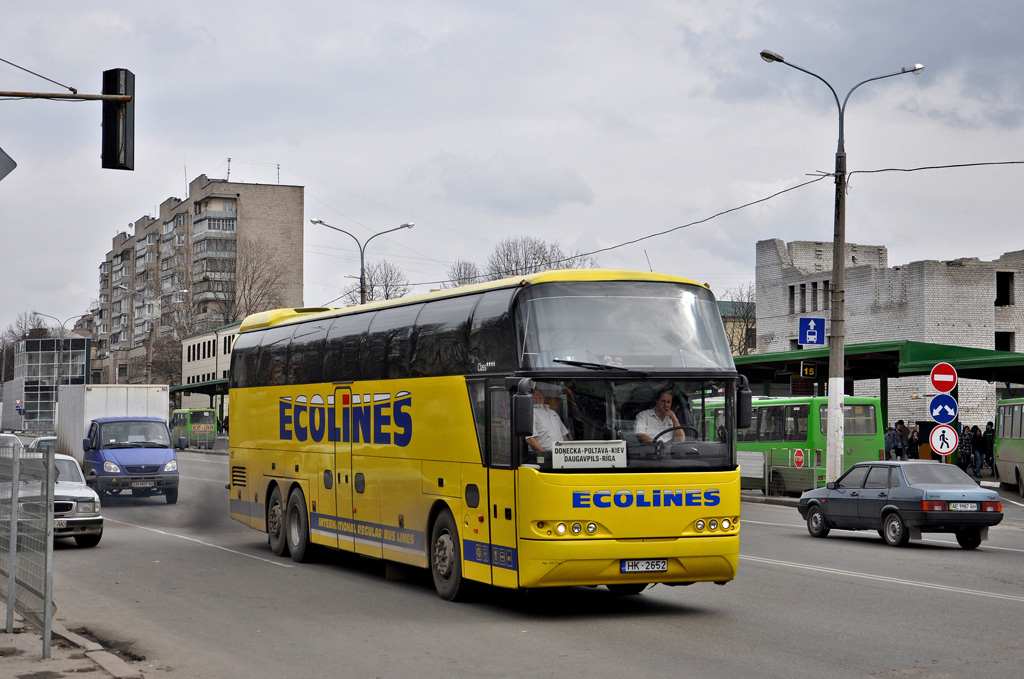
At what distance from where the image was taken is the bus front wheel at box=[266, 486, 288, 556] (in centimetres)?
1830

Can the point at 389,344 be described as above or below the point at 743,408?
above

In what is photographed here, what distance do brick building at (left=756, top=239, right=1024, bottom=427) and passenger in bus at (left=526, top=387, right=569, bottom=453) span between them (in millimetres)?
49744

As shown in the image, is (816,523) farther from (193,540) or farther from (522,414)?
(522,414)

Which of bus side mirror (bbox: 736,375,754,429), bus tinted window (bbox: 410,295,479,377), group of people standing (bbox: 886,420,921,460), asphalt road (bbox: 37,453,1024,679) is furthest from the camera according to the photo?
group of people standing (bbox: 886,420,921,460)

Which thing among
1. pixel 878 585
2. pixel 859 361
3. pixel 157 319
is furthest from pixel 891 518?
pixel 157 319

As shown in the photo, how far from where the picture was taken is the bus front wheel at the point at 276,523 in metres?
18.3

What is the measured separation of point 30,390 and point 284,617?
6978 centimetres

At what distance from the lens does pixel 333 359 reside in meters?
16.7

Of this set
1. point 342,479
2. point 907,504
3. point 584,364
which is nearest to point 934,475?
point 907,504

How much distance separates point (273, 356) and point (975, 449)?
31874 mm

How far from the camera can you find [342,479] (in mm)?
16297

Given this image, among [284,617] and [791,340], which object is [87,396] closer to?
[284,617]

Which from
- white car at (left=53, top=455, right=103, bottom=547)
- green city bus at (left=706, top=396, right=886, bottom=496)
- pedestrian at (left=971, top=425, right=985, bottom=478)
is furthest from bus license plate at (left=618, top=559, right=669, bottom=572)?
pedestrian at (left=971, top=425, right=985, bottom=478)

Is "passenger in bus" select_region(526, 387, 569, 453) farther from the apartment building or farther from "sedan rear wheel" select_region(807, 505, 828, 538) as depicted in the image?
the apartment building
